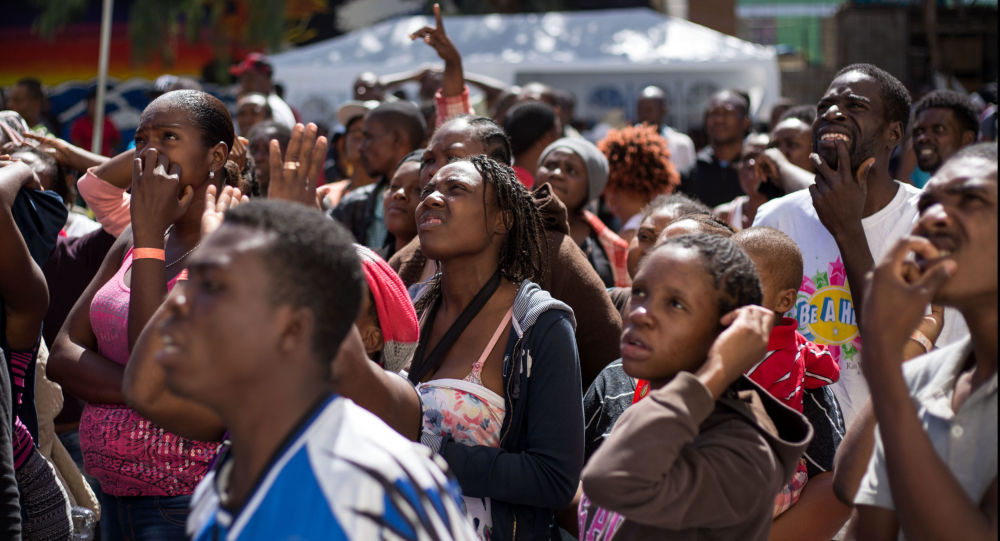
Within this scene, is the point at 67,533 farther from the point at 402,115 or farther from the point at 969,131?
the point at 969,131

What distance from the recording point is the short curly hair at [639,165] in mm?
6273

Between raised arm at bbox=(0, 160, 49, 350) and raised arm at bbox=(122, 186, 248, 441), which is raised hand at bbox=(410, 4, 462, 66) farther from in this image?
raised arm at bbox=(122, 186, 248, 441)

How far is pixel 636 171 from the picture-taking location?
629cm

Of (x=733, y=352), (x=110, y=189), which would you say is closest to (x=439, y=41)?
(x=110, y=189)

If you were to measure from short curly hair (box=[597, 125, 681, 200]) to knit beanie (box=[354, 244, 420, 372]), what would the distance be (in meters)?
3.71

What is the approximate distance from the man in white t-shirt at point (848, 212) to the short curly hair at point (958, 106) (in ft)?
7.22

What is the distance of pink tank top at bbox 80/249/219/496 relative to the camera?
3.01m

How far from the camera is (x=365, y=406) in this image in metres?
2.47

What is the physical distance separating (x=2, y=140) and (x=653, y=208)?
273 cm

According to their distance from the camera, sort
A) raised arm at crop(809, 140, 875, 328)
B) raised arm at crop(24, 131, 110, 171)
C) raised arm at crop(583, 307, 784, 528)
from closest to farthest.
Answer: raised arm at crop(583, 307, 784, 528) → raised arm at crop(809, 140, 875, 328) → raised arm at crop(24, 131, 110, 171)

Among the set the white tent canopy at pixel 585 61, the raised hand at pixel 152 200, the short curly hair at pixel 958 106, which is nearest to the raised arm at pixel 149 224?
the raised hand at pixel 152 200

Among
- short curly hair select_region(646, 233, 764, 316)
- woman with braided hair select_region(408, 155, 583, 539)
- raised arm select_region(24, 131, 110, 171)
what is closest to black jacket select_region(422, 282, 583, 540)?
woman with braided hair select_region(408, 155, 583, 539)

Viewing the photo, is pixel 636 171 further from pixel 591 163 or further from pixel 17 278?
pixel 17 278

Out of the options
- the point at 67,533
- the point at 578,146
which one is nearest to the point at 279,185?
the point at 67,533
